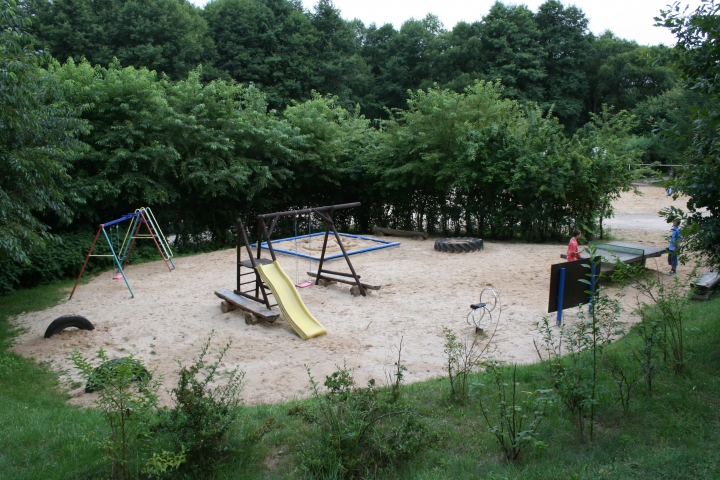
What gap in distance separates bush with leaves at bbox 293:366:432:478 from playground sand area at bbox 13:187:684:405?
1967 mm

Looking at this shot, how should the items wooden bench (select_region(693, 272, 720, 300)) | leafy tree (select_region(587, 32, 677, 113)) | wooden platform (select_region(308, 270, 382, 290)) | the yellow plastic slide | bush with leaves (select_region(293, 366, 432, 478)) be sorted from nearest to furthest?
bush with leaves (select_region(293, 366, 432, 478)) < the yellow plastic slide < wooden bench (select_region(693, 272, 720, 300)) < wooden platform (select_region(308, 270, 382, 290)) < leafy tree (select_region(587, 32, 677, 113))

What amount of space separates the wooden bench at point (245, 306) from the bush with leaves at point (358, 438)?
4.40 m

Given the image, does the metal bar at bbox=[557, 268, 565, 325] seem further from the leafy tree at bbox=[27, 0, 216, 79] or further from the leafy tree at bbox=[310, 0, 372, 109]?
the leafy tree at bbox=[310, 0, 372, 109]

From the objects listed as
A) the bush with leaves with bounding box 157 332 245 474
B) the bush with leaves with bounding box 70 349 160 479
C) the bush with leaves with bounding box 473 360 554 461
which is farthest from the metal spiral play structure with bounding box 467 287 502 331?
the bush with leaves with bounding box 70 349 160 479

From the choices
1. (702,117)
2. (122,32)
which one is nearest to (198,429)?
(702,117)

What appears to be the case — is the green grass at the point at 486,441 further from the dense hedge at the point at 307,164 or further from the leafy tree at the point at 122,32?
the leafy tree at the point at 122,32

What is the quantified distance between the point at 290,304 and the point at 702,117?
19.1ft

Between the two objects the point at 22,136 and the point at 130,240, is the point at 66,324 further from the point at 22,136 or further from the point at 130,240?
the point at 130,240

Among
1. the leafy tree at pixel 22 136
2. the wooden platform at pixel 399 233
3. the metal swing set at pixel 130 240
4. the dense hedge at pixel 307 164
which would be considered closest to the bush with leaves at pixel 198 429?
the leafy tree at pixel 22 136

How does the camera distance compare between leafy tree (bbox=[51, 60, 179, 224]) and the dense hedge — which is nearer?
leafy tree (bbox=[51, 60, 179, 224])

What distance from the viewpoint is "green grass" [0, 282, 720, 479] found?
3.38 m

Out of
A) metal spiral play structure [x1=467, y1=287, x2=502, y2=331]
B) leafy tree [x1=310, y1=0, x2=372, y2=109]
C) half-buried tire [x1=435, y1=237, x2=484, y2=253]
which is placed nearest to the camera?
metal spiral play structure [x1=467, y1=287, x2=502, y2=331]

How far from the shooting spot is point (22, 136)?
754cm

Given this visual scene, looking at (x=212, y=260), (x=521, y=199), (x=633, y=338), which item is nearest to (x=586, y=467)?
(x=633, y=338)
